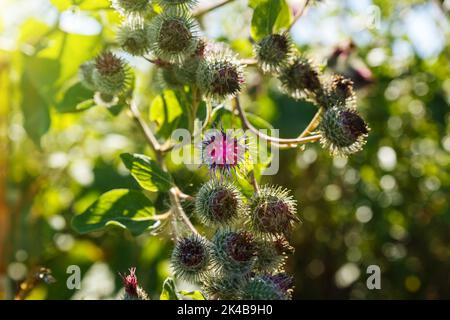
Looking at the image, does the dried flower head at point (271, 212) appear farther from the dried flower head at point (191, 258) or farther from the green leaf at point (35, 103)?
the green leaf at point (35, 103)

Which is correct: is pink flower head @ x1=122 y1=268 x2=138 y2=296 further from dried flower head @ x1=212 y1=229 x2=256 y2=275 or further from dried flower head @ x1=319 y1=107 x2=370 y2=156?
dried flower head @ x1=319 y1=107 x2=370 y2=156

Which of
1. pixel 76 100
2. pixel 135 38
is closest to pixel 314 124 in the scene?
pixel 135 38

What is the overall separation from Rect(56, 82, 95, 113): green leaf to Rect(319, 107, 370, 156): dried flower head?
101 centimetres

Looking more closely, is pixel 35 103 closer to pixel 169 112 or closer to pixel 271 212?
pixel 169 112

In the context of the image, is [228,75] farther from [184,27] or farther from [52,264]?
[52,264]

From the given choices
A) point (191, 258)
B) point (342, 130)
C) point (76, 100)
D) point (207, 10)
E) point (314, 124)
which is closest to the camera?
point (191, 258)

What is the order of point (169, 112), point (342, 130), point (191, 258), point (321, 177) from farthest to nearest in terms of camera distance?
1. point (321, 177)
2. point (169, 112)
3. point (342, 130)
4. point (191, 258)

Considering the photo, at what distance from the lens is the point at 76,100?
251 centimetres

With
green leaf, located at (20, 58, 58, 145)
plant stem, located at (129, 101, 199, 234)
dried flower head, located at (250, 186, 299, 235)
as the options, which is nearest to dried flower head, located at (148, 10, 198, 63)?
plant stem, located at (129, 101, 199, 234)

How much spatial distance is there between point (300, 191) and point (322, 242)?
359 mm

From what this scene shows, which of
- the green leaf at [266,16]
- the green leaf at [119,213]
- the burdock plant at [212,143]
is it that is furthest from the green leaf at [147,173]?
the green leaf at [266,16]

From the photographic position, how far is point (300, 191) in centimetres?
399

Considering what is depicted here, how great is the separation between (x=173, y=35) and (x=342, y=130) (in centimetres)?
Answer: 61
